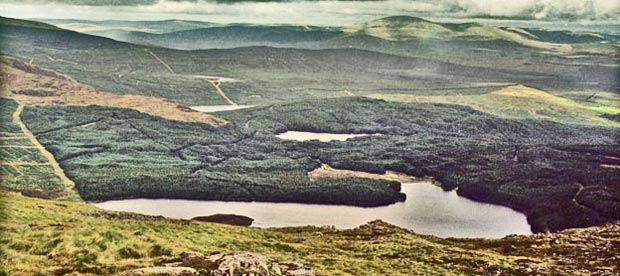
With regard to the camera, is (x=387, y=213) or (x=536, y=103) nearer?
(x=387, y=213)

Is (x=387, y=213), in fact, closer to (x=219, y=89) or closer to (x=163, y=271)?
(x=163, y=271)

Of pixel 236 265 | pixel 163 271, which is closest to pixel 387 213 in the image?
pixel 236 265

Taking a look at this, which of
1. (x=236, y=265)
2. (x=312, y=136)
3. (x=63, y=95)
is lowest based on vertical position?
(x=312, y=136)

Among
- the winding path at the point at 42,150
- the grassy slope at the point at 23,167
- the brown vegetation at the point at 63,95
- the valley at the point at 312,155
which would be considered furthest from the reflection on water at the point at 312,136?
the grassy slope at the point at 23,167

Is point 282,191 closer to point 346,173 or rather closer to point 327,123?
point 346,173

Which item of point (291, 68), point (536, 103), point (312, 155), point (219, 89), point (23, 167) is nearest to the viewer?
point (23, 167)

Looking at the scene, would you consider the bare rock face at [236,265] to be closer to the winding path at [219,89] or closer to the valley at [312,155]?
the valley at [312,155]
